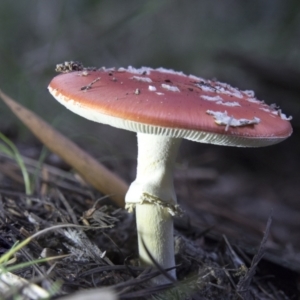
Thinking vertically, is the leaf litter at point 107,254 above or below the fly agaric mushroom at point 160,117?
below

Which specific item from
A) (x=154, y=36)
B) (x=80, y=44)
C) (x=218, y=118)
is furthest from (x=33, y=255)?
(x=154, y=36)

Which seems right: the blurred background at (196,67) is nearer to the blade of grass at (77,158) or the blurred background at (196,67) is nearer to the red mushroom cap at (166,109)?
the blade of grass at (77,158)

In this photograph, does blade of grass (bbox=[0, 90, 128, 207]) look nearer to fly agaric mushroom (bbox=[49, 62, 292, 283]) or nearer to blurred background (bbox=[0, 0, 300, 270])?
blurred background (bbox=[0, 0, 300, 270])

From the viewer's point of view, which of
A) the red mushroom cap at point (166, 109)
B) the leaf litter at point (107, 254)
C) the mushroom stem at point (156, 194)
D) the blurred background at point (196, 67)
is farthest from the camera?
the blurred background at point (196, 67)

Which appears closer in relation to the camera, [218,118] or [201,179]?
[218,118]

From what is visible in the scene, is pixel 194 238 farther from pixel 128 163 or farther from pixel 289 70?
pixel 289 70

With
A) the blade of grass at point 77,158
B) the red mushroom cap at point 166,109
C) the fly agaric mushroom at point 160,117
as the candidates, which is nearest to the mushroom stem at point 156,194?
the fly agaric mushroom at point 160,117

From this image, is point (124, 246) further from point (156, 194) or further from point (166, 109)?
point (166, 109)

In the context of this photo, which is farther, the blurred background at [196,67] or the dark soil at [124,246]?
the blurred background at [196,67]
